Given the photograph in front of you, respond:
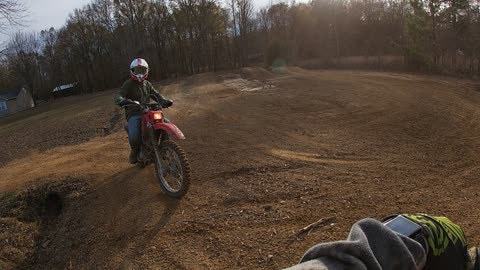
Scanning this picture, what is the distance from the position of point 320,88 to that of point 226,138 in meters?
9.67

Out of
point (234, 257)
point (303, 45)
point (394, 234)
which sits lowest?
point (234, 257)

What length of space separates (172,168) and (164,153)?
298 mm

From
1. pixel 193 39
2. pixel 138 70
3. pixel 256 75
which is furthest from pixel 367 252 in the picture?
pixel 193 39

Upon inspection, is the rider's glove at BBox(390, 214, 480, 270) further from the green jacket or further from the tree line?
the tree line

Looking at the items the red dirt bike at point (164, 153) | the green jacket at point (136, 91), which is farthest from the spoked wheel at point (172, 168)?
the green jacket at point (136, 91)

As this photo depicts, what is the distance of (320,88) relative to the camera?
695 inches

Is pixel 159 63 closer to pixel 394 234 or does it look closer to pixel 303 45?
pixel 303 45

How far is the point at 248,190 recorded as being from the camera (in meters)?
5.66

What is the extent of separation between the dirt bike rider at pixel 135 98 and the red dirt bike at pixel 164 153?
0.13 meters

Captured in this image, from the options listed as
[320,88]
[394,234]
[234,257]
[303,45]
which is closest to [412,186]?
[234,257]

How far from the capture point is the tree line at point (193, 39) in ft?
156

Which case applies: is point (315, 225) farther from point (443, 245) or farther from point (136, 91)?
point (136, 91)

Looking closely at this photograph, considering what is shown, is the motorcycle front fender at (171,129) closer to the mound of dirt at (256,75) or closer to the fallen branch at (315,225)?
the fallen branch at (315,225)

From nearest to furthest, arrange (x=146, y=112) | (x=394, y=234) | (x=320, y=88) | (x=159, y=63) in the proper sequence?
(x=394, y=234) < (x=146, y=112) < (x=320, y=88) < (x=159, y=63)
